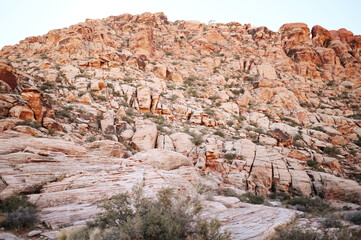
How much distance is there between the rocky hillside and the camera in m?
6.00

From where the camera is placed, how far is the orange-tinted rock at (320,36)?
37.6 m

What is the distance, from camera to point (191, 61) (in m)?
31.0

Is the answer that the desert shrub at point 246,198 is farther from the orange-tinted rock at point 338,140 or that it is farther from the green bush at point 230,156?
the orange-tinted rock at point 338,140

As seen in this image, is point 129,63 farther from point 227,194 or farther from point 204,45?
point 227,194

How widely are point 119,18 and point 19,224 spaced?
4327 centimetres

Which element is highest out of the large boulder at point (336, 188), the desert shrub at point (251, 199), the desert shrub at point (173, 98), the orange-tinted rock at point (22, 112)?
the desert shrub at point (173, 98)

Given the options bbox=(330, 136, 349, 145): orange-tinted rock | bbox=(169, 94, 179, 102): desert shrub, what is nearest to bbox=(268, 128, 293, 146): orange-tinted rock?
bbox=(330, 136, 349, 145): orange-tinted rock

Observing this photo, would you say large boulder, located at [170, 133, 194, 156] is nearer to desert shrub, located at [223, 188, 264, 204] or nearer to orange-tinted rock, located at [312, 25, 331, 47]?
desert shrub, located at [223, 188, 264, 204]

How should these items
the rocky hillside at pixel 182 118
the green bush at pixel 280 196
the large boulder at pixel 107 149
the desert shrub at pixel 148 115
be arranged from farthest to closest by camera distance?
the desert shrub at pixel 148 115, the green bush at pixel 280 196, the large boulder at pixel 107 149, the rocky hillside at pixel 182 118

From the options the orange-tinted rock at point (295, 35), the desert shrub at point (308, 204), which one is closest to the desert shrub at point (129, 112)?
the desert shrub at point (308, 204)

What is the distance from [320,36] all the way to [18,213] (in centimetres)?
5409

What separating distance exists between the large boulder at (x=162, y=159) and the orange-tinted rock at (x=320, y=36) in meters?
45.3

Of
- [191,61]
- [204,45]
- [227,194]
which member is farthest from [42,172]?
[204,45]

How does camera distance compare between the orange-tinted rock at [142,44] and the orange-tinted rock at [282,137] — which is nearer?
the orange-tinted rock at [282,137]
